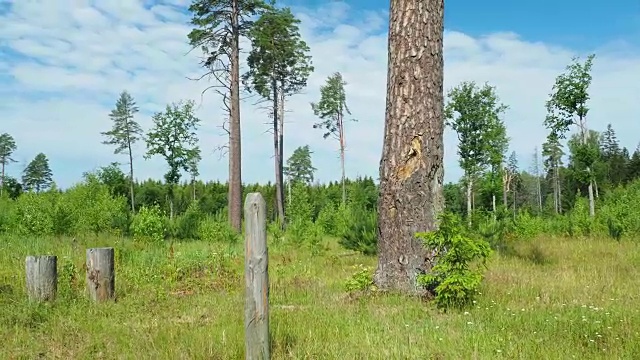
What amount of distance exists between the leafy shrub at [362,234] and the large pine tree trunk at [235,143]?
8421 millimetres

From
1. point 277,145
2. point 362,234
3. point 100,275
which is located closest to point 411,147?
point 100,275

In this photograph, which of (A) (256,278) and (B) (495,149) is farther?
(B) (495,149)

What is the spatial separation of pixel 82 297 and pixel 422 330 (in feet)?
15.8

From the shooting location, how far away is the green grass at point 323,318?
422 cm

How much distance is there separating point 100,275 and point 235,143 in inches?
569

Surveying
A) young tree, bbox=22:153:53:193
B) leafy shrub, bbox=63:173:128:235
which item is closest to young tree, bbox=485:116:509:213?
leafy shrub, bbox=63:173:128:235

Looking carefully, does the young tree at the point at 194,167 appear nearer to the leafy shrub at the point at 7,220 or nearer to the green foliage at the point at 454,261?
the leafy shrub at the point at 7,220

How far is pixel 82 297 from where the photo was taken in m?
6.88

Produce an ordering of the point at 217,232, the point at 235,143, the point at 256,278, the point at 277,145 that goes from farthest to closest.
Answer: the point at 277,145 < the point at 235,143 < the point at 217,232 < the point at 256,278

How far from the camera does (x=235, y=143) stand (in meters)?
21.1

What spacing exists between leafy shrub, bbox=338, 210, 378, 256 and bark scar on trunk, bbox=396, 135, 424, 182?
18.1 feet

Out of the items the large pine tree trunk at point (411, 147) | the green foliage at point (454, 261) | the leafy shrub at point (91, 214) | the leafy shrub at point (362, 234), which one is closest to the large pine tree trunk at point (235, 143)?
the leafy shrub at point (91, 214)

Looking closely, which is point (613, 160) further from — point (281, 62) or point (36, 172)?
point (36, 172)

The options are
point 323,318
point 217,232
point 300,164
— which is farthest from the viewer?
point 300,164
